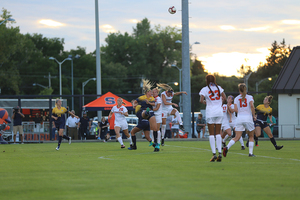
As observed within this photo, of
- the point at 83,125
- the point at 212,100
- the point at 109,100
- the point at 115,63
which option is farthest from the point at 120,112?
the point at 115,63

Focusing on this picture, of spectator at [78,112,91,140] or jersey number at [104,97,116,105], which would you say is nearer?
spectator at [78,112,91,140]

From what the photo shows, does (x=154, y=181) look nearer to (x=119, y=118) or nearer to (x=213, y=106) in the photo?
(x=213, y=106)

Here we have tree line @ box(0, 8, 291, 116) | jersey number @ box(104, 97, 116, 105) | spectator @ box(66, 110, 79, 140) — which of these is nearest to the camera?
spectator @ box(66, 110, 79, 140)

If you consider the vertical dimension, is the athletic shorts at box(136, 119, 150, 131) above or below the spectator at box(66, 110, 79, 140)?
above

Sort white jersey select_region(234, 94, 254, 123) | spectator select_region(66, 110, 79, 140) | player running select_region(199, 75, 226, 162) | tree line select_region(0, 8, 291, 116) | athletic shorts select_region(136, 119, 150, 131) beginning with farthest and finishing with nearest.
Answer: tree line select_region(0, 8, 291, 116)
spectator select_region(66, 110, 79, 140)
athletic shorts select_region(136, 119, 150, 131)
white jersey select_region(234, 94, 254, 123)
player running select_region(199, 75, 226, 162)

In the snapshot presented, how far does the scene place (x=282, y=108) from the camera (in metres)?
30.0

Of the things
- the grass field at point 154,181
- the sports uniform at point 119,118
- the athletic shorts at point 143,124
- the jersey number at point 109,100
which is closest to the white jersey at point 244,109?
the grass field at point 154,181

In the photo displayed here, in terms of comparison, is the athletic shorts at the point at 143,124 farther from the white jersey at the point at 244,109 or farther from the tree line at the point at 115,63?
the tree line at the point at 115,63

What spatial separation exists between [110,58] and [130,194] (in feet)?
259

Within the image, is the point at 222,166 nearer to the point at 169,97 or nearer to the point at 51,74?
the point at 169,97

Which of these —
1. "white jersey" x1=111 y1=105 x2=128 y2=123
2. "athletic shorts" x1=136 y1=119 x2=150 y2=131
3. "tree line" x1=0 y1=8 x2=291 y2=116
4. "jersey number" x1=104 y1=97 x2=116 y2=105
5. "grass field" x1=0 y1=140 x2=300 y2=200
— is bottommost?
"grass field" x1=0 y1=140 x2=300 y2=200

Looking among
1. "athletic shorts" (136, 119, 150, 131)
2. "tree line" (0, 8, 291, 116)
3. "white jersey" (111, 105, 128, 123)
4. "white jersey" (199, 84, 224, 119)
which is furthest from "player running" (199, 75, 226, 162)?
"tree line" (0, 8, 291, 116)

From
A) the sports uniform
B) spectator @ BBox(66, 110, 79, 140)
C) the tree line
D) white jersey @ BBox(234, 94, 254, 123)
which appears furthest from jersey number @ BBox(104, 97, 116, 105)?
the tree line

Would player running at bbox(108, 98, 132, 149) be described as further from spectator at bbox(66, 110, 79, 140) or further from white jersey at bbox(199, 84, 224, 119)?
spectator at bbox(66, 110, 79, 140)
